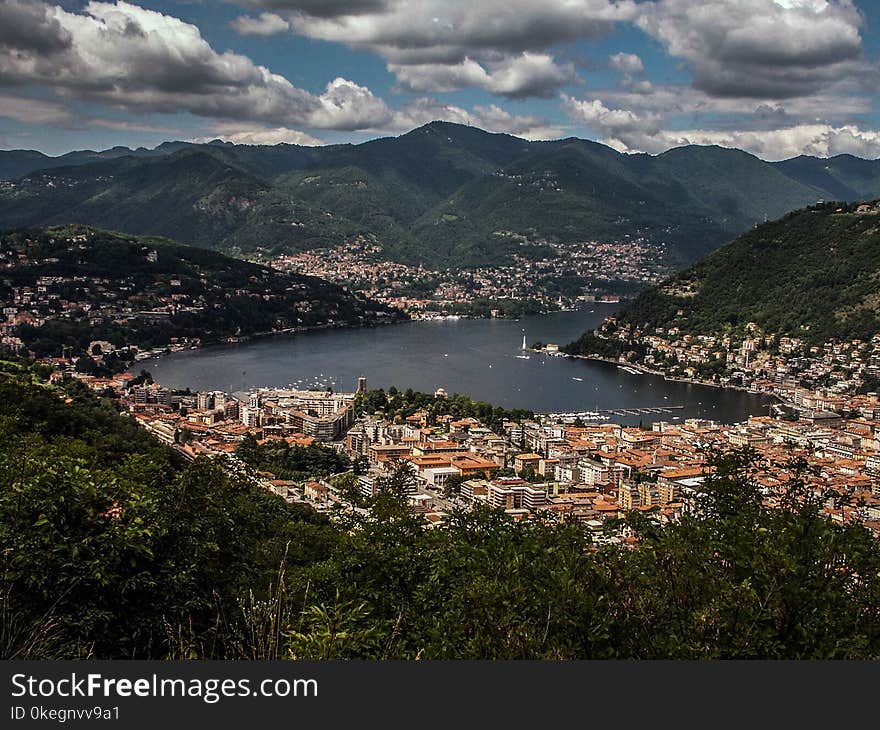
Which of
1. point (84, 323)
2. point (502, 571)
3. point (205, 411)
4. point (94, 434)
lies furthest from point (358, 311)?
point (502, 571)

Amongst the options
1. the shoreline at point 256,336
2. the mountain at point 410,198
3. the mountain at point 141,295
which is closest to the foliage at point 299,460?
the shoreline at point 256,336

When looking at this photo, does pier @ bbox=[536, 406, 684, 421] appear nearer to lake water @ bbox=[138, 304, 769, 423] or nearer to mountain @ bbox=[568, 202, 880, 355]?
lake water @ bbox=[138, 304, 769, 423]

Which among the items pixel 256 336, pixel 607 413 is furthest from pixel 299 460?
pixel 256 336

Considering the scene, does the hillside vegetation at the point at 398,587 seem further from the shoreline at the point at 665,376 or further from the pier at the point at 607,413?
the shoreline at the point at 665,376

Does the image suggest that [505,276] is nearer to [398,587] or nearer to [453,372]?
[453,372]

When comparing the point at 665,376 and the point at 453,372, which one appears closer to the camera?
the point at 453,372

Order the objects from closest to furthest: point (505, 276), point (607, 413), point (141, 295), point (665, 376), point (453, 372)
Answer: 1. point (607, 413)
2. point (453, 372)
3. point (665, 376)
4. point (141, 295)
5. point (505, 276)
